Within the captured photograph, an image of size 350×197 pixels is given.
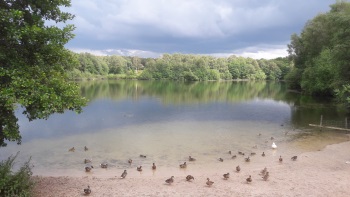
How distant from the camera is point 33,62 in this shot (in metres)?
14.0

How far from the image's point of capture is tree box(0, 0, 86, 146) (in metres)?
12.0

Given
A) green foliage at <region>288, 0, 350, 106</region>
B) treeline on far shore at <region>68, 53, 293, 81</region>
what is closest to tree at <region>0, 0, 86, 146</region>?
green foliage at <region>288, 0, 350, 106</region>

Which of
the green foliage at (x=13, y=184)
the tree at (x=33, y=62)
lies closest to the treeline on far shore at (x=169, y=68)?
the tree at (x=33, y=62)

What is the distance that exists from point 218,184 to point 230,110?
3841cm

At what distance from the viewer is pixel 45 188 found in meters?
16.7

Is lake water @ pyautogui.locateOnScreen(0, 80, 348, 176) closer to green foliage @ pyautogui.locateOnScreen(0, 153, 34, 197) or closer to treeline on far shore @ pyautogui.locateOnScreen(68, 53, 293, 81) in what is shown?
green foliage @ pyautogui.locateOnScreen(0, 153, 34, 197)

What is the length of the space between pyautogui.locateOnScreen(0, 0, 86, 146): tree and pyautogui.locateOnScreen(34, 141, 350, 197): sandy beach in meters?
5.09

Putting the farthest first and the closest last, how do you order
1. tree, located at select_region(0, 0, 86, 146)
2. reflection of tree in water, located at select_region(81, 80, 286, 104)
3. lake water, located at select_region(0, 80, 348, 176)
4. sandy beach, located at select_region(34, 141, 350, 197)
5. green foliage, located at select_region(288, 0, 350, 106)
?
1. reflection of tree in water, located at select_region(81, 80, 286, 104)
2. green foliage, located at select_region(288, 0, 350, 106)
3. lake water, located at select_region(0, 80, 348, 176)
4. sandy beach, located at select_region(34, 141, 350, 197)
5. tree, located at select_region(0, 0, 86, 146)

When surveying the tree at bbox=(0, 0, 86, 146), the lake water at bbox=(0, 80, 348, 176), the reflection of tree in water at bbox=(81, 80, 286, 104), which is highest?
the tree at bbox=(0, 0, 86, 146)

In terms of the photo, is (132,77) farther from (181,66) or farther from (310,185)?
(310,185)

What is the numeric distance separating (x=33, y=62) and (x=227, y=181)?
1315cm

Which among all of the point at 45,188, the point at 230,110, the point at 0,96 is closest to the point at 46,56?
the point at 0,96

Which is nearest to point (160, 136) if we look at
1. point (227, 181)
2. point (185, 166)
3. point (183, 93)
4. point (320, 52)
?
point (185, 166)

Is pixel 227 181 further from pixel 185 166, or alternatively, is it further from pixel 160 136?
pixel 160 136
